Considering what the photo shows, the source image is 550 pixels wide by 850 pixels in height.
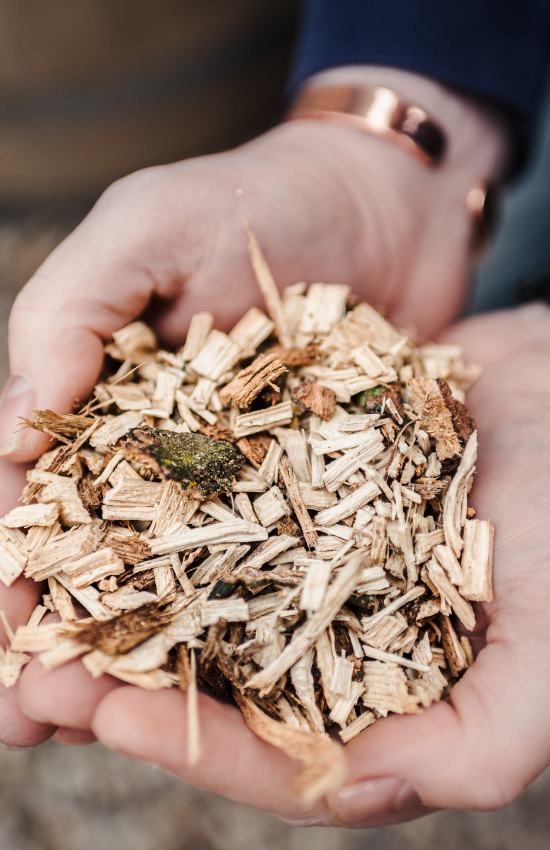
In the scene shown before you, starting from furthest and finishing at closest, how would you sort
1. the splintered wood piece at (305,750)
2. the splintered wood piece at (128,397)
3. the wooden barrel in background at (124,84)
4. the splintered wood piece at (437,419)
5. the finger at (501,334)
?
the wooden barrel in background at (124,84), the finger at (501,334), the splintered wood piece at (128,397), the splintered wood piece at (437,419), the splintered wood piece at (305,750)

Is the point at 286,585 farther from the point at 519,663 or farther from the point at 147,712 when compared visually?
the point at 519,663

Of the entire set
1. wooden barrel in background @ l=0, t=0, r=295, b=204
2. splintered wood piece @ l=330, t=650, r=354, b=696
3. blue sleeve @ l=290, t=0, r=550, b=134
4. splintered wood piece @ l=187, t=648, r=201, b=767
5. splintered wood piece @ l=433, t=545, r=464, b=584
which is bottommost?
splintered wood piece @ l=330, t=650, r=354, b=696

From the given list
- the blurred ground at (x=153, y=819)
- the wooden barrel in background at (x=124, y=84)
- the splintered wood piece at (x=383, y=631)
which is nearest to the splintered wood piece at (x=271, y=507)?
the splintered wood piece at (x=383, y=631)

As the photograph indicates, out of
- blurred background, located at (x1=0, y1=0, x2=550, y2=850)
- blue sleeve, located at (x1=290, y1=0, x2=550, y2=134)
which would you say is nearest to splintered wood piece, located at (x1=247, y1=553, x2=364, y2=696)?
blurred background, located at (x1=0, y1=0, x2=550, y2=850)

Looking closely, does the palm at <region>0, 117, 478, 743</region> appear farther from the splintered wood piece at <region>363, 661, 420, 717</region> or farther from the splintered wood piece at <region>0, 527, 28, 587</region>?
Result: the splintered wood piece at <region>363, 661, 420, 717</region>

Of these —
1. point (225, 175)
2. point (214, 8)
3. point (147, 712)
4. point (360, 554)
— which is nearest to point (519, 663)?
point (360, 554)

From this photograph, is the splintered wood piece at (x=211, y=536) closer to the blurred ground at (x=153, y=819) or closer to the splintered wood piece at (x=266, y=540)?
the splintered wood piece at (x=266, y=540)

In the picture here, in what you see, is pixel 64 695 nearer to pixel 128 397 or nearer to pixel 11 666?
pixel 11 666
